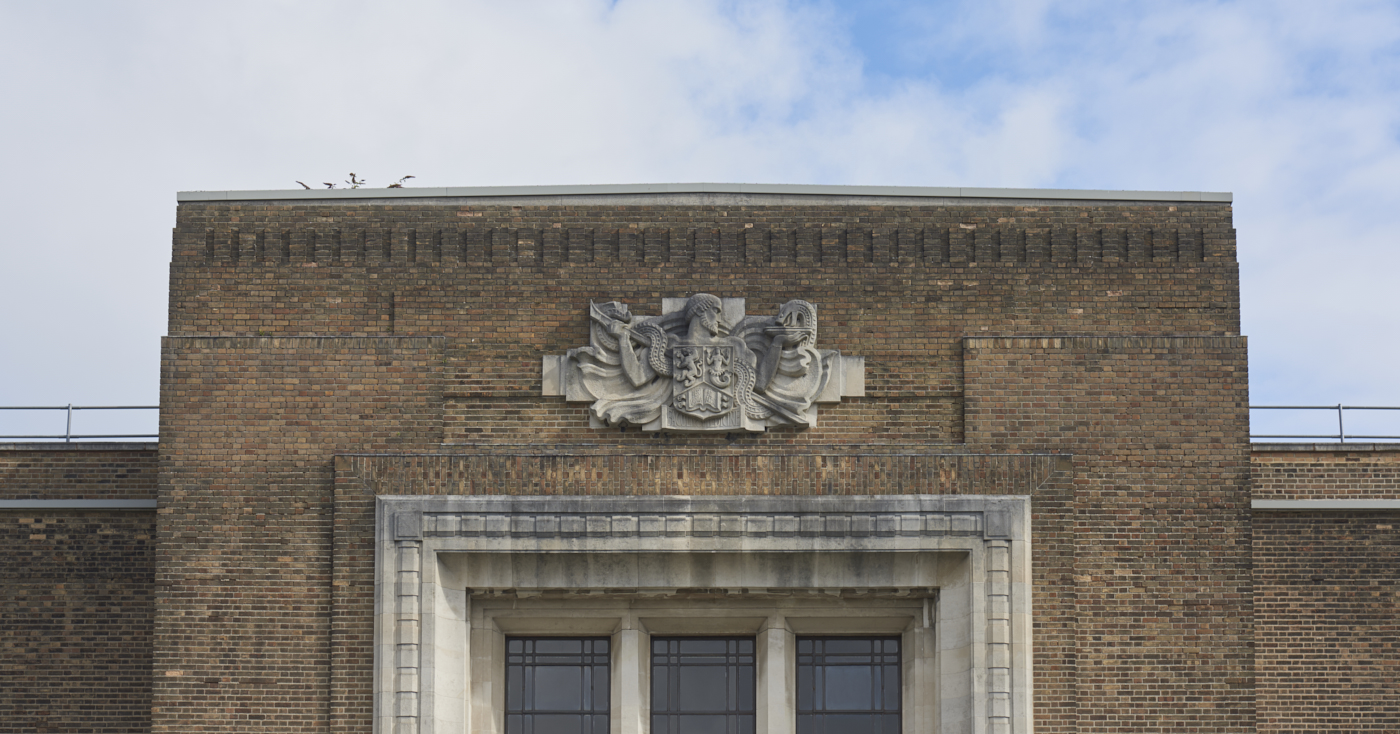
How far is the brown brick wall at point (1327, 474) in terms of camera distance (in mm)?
18672

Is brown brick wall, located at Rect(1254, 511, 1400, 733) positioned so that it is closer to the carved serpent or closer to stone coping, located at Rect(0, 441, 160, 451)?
the carved serpent

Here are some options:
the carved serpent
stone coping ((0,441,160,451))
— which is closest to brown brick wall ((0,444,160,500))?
stone coping ((0,441,160,451))

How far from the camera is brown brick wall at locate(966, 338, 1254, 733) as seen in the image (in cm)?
1695

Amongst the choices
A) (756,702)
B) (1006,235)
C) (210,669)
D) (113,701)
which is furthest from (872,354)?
(113,701)

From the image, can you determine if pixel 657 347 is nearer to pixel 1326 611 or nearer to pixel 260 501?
pixel 260 501

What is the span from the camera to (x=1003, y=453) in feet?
56.7

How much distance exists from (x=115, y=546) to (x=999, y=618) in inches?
373

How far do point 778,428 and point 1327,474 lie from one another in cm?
616

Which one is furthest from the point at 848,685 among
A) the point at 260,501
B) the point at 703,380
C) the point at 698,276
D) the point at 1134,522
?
the point at 260,501

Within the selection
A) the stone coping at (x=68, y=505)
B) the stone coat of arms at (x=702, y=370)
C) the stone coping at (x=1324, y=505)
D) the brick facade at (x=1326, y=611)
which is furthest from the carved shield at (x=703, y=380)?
the stone coping at (x=68, y=505)

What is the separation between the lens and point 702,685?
714 inches

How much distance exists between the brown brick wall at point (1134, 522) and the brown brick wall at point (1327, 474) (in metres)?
1.45

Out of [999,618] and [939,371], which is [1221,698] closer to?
[999,618]

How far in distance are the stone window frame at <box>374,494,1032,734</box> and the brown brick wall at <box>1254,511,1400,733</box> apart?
3127 millimetres
